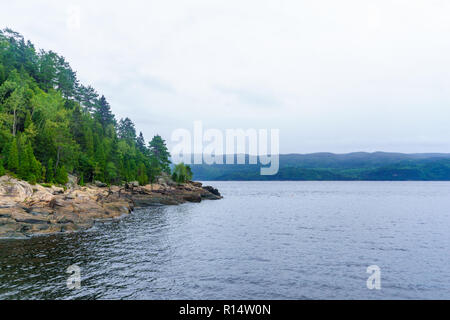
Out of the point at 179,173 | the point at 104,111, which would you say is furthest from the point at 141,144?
the point at 179,173

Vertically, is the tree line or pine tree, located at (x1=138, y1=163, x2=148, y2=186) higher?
the tree line

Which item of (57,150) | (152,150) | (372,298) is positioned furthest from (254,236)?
(152,150)

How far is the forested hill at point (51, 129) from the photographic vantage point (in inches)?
2315

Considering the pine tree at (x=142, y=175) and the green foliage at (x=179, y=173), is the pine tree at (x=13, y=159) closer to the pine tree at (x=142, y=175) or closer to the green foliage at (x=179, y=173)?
the pine tree at (x=142, y=175)

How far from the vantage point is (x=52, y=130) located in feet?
232

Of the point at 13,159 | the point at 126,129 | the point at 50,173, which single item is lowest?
the point at 50,173

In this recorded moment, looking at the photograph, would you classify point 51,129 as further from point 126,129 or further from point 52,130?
point 126,129

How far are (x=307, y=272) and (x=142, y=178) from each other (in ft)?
312

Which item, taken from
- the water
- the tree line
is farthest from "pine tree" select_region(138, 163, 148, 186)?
the water

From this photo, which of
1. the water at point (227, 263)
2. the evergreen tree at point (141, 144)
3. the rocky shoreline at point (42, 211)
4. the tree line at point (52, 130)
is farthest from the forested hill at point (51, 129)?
the water at point (227, 263)

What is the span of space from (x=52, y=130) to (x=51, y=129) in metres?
0.34

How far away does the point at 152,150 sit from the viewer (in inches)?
5423

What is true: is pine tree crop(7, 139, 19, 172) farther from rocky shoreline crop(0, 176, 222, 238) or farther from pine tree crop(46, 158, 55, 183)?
pine tree crop(46, 158, 55, 183)

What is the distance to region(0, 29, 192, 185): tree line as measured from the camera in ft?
194
